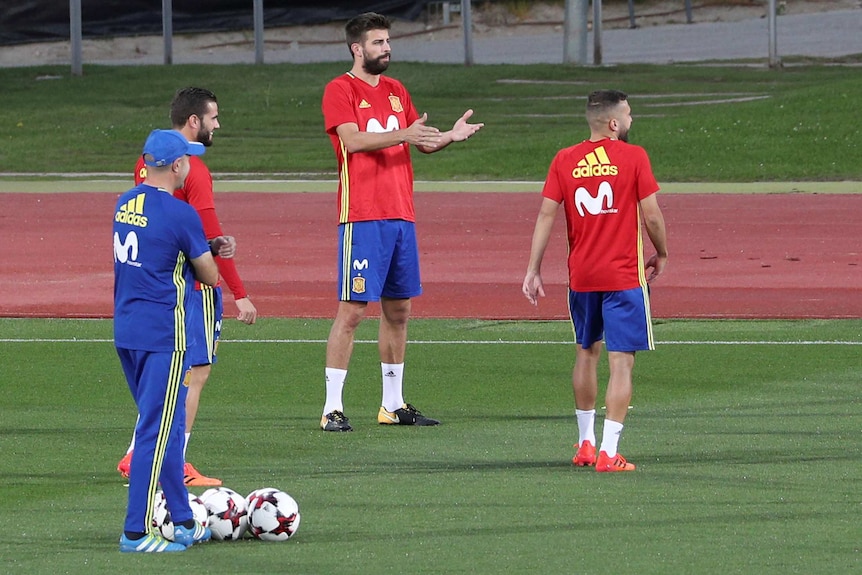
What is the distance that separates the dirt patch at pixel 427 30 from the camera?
46.2 metres

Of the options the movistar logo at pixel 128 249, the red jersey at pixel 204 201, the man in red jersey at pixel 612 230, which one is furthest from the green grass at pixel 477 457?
the movistar logo at pixel 128 249

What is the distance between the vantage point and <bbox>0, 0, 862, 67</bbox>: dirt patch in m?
46.2

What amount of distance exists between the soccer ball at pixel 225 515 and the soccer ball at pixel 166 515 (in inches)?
1.5

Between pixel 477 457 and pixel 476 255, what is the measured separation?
11.0 m

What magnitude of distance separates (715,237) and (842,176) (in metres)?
7.59

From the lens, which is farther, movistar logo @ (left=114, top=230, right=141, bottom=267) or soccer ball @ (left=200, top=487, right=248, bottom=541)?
soccer ball @ (left=200, top=487, right=248, bottom=541)

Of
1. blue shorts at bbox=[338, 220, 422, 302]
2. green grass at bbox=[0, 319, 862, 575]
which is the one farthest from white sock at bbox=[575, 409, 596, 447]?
blue shorts at bbox=[338, 220, 422, 302]

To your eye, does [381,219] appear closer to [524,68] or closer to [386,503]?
[386,503]

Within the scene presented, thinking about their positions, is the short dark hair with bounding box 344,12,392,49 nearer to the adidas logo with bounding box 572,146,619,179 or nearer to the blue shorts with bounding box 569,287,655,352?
the adidas logo with bounding box 572,146,619,179

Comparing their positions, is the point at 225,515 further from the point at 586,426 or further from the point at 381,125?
the point at 381,125

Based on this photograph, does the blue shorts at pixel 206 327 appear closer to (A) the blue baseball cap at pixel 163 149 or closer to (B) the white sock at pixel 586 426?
(A) the blue baseball cap at pixel 163 149

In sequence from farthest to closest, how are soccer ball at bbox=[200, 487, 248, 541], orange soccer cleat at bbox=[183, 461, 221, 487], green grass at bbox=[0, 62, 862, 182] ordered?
green grass at bbox=[0, 62, 862, 182] < orange soccer cleat at bbox=[183, 461, 221, 487] < soccer ball at bbox=[200, 487, 248, 541]

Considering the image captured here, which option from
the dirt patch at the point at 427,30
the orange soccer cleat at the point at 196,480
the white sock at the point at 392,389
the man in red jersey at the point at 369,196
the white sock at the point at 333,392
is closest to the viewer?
the orange soccer cleat at the point at 196,480

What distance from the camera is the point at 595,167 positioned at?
852 centimetres
